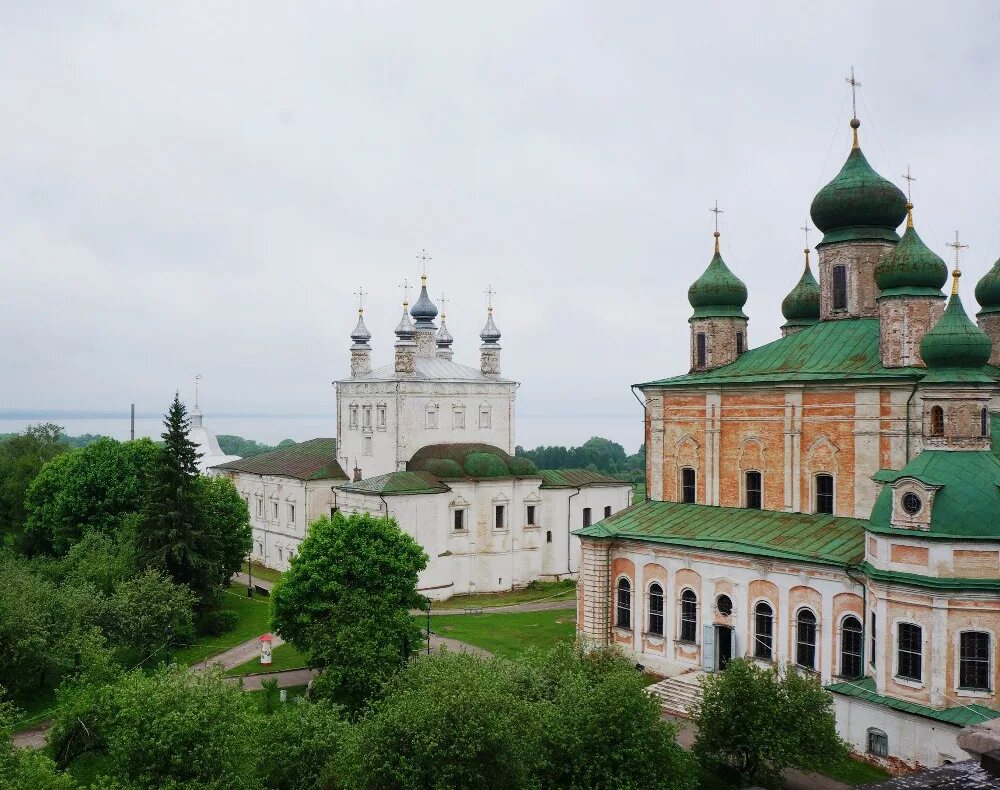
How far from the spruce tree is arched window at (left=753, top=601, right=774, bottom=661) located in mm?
19871

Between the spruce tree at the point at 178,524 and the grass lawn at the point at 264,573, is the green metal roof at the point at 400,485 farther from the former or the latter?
the grass lawn at the point at 264,573

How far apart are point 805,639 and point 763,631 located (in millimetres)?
1349

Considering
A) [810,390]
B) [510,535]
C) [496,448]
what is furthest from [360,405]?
[810,390]

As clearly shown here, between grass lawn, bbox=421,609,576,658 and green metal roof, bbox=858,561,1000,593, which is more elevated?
green metal roof, bbox=858,561,1000,593

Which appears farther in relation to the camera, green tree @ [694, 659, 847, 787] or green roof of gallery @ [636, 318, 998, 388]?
green roof of gallery @ [636, 318, 998, 388]

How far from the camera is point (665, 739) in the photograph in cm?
1766

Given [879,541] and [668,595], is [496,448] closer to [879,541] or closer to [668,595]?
[668,595]

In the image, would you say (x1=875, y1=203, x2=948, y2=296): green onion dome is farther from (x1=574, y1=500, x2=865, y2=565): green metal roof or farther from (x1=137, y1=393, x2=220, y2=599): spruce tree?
(x1=137, y1=393, x2=220, y2=599): spruce tree

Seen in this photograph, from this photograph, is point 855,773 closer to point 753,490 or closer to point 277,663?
point 753,490

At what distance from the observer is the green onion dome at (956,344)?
73.5 feet

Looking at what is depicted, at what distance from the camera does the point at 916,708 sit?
68.9 ft

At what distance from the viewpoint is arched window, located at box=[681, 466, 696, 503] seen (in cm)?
3120

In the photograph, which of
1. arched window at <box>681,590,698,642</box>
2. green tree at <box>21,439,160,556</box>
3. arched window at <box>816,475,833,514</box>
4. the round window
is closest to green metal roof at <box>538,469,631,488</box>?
arched window at <box>681,590,698,642</box>

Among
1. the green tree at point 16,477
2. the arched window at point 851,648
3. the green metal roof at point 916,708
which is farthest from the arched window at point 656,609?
the green tree at point 16,477
